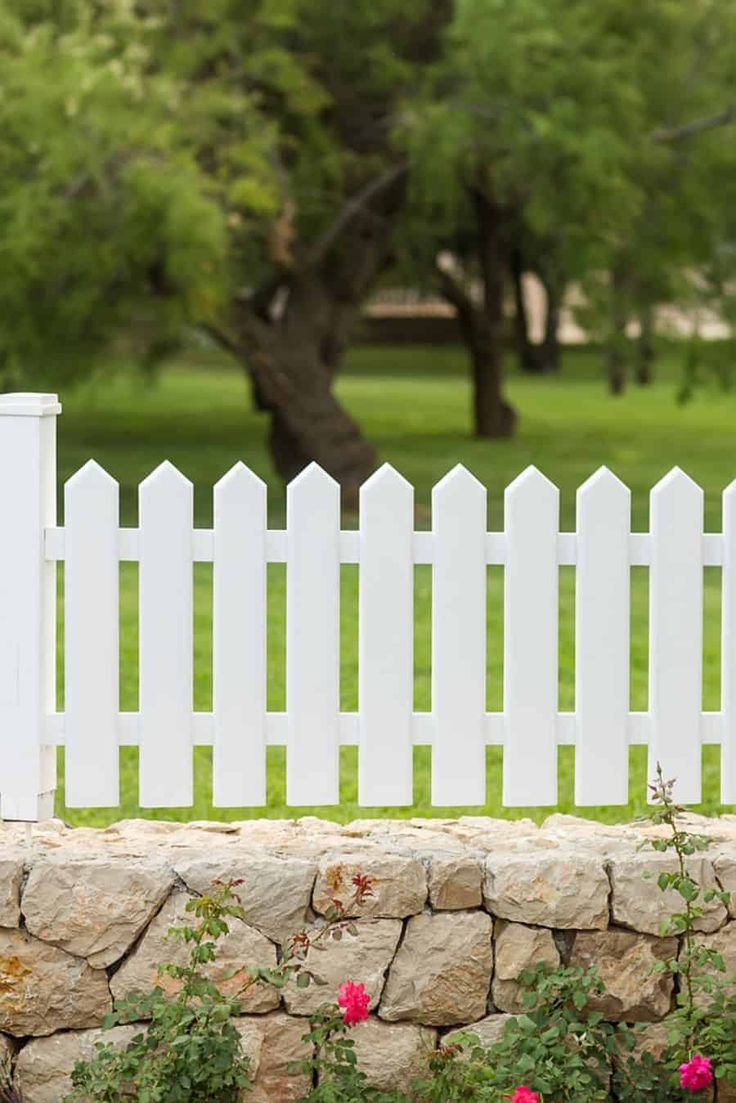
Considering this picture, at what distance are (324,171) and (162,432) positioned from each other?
6480 mm

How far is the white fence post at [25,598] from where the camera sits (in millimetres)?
4227

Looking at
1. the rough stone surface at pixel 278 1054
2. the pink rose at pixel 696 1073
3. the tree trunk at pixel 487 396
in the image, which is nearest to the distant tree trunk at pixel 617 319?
the tree trunk at pixel 487 396

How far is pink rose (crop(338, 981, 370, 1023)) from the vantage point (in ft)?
12.8

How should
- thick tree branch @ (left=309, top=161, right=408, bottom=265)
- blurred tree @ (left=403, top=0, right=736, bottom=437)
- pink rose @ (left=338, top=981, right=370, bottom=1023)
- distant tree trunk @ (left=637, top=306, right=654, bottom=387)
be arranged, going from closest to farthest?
pink rose @ (left=338, top=981, right=370, bottom=1023)
blurred tree @ (left=403, top=0, right=736, bottom=437)
thick tree branch @ (left=309, top=161, right=408, bottom=265)
distant tree trunk @ (left=637, top=306, right=654, bottom=387)

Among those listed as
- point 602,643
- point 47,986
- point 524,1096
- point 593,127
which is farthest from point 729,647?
point 593,127

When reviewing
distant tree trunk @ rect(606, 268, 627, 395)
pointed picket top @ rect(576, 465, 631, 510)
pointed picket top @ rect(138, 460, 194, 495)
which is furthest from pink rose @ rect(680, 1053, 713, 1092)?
distant tree trunk @ rect(606, 268, 627, 395)

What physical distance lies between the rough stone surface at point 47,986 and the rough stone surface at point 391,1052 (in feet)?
1.93

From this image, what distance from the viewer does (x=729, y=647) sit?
14.3 ft

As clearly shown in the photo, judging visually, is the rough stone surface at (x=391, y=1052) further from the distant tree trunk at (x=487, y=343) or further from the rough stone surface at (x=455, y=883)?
the distant tree trunk at (x=487, y=343)

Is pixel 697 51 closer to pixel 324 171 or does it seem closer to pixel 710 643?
pixel 324 171

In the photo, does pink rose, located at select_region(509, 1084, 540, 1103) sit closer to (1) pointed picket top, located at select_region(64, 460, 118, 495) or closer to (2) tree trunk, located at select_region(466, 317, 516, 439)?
(1) pointed picket top, located at select_region(64, 460, 118, 495)

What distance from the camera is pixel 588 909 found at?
4.16 metres

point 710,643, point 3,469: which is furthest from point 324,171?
point 3,469

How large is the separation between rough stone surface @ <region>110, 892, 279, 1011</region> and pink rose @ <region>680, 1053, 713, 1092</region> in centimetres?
92
